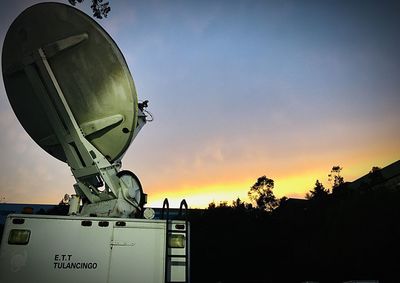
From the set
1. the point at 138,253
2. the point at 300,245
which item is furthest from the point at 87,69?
the point at 300,245

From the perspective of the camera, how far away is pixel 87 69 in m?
6.68

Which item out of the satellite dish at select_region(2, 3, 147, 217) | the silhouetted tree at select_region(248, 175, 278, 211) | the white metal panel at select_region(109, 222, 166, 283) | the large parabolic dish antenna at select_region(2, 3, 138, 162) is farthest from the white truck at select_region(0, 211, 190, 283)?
the silhouetted tree at select_region(248, 175, 278, 211)

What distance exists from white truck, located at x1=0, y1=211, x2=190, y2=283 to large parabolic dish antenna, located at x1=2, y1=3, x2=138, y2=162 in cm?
243

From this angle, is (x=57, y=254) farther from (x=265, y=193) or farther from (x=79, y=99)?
(x=265, y=193)

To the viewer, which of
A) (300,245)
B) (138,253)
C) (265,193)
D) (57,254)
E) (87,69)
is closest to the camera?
(57,254)

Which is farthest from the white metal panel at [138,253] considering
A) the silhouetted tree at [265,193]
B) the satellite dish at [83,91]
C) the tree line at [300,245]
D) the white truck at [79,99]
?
the silhouetted tree at [265,193]

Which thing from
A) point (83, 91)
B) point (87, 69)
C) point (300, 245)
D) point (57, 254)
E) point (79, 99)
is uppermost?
point (87, 69)

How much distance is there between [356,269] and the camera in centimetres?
2180

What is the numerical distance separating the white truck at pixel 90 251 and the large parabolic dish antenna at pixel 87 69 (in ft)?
7.97

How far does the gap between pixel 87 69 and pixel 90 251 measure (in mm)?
3997

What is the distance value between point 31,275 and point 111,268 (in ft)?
3.47

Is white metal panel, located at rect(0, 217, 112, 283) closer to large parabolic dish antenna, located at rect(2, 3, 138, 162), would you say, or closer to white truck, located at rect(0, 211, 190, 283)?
white truck, located at rect(0, 211, 190, 283)

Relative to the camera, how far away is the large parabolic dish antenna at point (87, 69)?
21.4 feet

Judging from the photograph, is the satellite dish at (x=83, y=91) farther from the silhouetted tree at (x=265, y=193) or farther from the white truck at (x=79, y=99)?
the silhouetted tree at (x=265, y=193)
